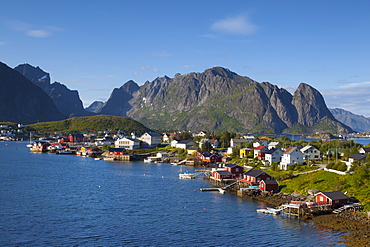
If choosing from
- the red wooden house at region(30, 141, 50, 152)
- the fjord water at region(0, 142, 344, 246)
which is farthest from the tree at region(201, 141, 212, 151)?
the red wooden house at region(30, 141, 50, 152)

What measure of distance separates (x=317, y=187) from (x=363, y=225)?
16.7m

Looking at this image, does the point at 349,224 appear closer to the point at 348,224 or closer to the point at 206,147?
the point at 348,224

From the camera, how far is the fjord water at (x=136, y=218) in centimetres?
3975

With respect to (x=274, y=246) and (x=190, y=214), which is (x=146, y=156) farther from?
(x=274, y=246)

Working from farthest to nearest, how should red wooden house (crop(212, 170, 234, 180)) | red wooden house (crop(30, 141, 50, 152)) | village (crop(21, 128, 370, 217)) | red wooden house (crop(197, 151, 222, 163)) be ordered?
1. red wooden house (crop(30, 141, 50, 152))
2. red wooden house (crop(197, 151, 222, 163))
3. red wooden house (crop(212, 170, 234, 180))
4. village (crop(21, 128, 370, 217))

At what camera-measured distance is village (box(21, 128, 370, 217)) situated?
51.8m

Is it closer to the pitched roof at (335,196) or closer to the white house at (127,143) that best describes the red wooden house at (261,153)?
the pitched roof at (335,196)

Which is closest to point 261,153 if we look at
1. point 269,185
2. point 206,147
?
point 206,147

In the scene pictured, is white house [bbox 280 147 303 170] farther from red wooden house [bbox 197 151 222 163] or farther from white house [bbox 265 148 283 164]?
red wooden house [bbox 197 151 222 163]

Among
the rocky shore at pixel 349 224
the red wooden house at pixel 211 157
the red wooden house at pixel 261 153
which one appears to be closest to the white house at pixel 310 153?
the red wooden house at pixel 261 153

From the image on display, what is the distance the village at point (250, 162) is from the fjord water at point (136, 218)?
4.20 metres

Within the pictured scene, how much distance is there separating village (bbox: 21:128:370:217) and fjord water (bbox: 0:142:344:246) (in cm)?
420

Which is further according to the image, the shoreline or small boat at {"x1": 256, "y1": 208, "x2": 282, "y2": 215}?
small boat at {"x1": 256, "y1": 208, "x2": 282, "y2": 215}

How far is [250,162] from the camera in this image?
96.3m
